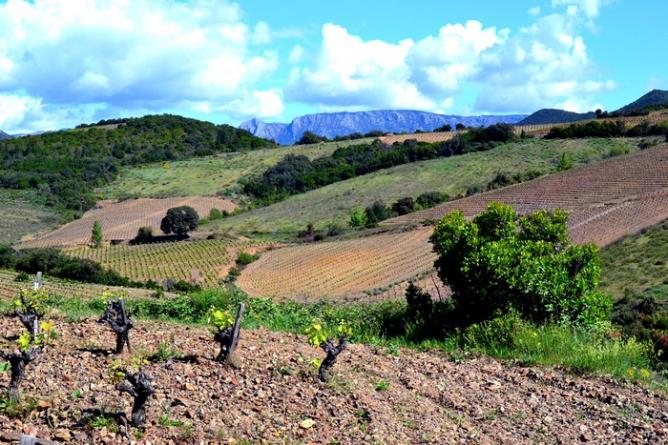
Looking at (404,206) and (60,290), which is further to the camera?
(404,206)

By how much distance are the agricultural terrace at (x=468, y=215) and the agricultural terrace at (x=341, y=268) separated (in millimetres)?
72

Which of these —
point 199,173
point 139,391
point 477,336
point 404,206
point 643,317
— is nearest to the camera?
point 139,391

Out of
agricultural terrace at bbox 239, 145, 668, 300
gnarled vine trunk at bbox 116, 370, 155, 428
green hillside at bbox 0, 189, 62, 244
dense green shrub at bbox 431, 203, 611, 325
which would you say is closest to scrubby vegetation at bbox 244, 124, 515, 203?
green hillside at bbox 0, 189, 62, 244

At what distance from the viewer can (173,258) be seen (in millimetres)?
65812

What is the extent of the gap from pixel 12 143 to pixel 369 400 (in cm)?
15159

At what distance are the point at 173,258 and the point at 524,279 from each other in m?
56.0

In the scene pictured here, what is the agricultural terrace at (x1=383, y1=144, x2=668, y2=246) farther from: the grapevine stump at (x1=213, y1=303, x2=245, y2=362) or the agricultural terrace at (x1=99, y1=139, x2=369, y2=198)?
the agricultural terrace at (x1=99, y1=139, x2=369, y2=198)

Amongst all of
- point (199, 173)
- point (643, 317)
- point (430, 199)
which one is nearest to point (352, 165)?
point (199, 173)

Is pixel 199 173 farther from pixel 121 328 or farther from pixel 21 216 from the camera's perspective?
pixel 121 328

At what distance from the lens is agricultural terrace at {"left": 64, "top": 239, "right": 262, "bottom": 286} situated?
5703 cm

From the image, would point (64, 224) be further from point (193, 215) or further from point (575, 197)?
point (575, 197)

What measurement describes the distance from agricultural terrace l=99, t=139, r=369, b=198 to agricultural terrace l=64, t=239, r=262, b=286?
34.2 meters

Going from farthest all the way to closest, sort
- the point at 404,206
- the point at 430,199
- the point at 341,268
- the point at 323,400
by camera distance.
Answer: the point at 430,199 → the point at 404,206 → the point at 341,268 → the point at 323,400

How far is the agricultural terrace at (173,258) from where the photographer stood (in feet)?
187
